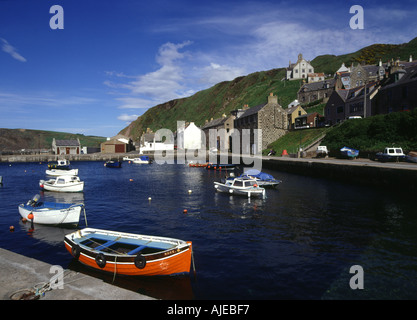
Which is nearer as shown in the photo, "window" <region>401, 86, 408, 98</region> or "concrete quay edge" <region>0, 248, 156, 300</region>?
"concrete quay edge" <region>0, 248, 156, 300</region>

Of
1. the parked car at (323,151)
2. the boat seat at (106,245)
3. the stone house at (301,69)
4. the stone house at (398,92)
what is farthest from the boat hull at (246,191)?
the stone house at (301,69)

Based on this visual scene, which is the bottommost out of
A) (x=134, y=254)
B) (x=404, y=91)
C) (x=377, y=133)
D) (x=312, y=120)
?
(x=134, y=254)

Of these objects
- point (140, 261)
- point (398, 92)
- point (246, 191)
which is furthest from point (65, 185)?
point (398, 92)

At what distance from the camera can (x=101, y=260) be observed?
13773mm

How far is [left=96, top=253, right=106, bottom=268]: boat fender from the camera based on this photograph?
541 inches

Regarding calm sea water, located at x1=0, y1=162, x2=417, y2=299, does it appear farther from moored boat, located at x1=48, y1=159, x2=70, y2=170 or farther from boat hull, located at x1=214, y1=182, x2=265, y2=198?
moored boat, located at x1=48, y1=159, x2=70, y2=170

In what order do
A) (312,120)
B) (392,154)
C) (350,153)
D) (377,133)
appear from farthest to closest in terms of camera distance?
(312,120), (377,133), (350,153), (392,154)

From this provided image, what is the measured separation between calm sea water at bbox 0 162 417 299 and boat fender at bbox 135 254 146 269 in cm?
102

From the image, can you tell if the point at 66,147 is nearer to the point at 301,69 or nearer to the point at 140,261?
the point at 140,261

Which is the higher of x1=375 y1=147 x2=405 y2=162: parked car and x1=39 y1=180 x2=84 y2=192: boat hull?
x1=375 y1=147 x2=405 y2=162: parked car

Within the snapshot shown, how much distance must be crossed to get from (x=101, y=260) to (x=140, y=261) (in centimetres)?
216

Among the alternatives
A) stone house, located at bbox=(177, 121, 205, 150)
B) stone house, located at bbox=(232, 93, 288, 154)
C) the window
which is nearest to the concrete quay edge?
the window
